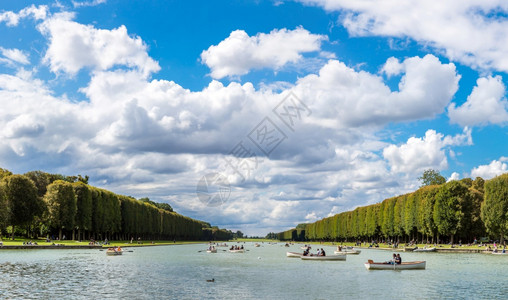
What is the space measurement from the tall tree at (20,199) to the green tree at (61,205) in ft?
17.4

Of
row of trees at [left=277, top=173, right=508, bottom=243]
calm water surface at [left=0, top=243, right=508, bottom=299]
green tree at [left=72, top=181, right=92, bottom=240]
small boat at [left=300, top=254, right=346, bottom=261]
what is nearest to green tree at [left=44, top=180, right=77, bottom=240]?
green tree at [left=72, top=181, right=92, bottom=240]

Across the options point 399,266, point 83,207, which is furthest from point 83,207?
point 399,266

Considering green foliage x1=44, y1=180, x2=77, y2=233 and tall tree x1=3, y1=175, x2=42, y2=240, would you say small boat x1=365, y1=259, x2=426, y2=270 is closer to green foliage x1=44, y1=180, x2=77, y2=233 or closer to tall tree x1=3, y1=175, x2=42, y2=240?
tall tree x1=3, y1=175, x2=42, y2=240

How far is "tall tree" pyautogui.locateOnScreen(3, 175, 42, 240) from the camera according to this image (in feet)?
372

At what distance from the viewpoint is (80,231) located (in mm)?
139375

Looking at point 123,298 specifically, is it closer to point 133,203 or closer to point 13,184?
point 13,184

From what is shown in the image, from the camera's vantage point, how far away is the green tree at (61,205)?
12106cm

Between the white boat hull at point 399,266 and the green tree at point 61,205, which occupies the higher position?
the green tree at point 61,205

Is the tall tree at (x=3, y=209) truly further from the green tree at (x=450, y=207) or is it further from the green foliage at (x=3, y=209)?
the green tree at (x=450, y=207)

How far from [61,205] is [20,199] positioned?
10562 millimetres

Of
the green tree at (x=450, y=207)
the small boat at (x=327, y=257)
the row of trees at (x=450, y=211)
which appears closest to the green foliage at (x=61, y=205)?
the small boat at (x=327, y=257)

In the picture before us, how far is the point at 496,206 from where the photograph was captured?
108m

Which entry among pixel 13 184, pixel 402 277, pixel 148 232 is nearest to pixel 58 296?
pixel 402 277

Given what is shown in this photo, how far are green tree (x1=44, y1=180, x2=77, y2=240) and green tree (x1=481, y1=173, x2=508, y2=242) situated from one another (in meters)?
96.1
